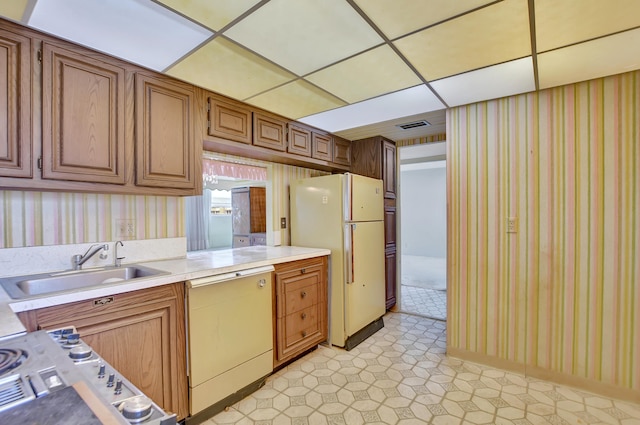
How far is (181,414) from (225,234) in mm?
5999

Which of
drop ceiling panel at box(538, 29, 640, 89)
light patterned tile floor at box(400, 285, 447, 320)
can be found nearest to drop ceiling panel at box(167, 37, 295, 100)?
drop ceiling panel at box(538, 29, 640, 89)

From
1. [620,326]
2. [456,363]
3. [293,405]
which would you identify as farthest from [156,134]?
[620,326]

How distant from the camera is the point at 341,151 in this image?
3.56m

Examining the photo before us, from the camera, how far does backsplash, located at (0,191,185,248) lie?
1675mm

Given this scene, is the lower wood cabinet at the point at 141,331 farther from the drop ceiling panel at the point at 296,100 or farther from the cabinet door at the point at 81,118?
the drop ceiling panel at the point at 296,100

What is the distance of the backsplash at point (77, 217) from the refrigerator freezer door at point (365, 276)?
1.54 meters

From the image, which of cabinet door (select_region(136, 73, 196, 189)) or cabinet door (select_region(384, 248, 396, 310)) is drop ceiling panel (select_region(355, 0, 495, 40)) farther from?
cabinet door (select_region(384, 248, 396, 310))

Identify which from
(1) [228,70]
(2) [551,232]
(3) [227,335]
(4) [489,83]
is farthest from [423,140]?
(3) [227,335]

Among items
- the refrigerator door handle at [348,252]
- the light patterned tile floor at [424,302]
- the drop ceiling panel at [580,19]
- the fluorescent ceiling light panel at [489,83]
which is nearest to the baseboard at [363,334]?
the refrigerator door handle at [348,252]

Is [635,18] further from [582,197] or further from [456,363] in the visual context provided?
[456,363]

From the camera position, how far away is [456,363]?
253cm

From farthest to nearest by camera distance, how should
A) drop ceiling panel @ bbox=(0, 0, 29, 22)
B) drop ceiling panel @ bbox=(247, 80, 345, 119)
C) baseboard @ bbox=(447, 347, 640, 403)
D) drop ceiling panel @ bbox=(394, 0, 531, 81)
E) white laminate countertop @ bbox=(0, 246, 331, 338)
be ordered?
1. drop ceiling panel @ bbox=(247, 80, 345, 119)
2. baseboard @ bbox=(447, 347, 640, 403)
3. drop ceiling panel @ bbox=(394, 0, 531, 81)
4. drop ceiling panel @ bbox=(0, 0, 29, 22)
5. white laminate countertop @ bbox=(0, 246, 331, 338)

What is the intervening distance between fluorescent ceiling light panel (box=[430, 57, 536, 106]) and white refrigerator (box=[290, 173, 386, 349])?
107 centimetres

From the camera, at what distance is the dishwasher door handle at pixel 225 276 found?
1.75m
